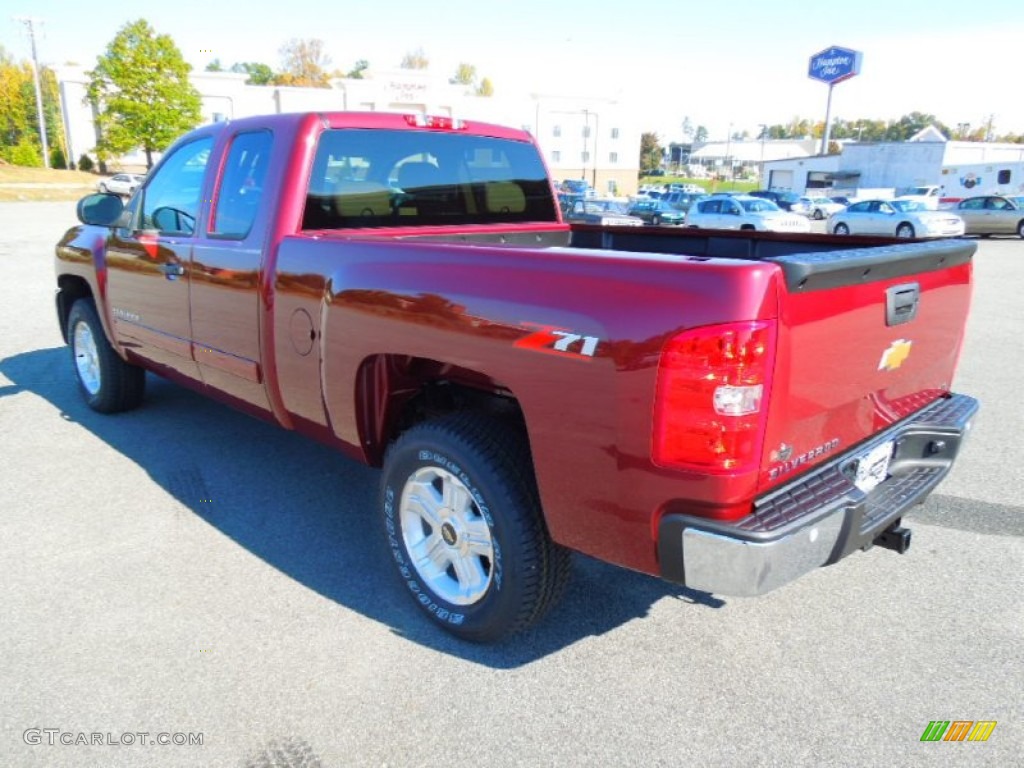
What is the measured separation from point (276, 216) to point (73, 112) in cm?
7659

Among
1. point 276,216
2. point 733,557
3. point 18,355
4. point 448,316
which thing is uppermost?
point 276,216

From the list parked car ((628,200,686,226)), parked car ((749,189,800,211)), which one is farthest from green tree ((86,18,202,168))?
parked car ((749,189,800,211))

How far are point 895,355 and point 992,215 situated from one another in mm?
28461

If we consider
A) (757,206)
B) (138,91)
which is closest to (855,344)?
(757,206)

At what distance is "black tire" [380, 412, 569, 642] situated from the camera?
2.59m

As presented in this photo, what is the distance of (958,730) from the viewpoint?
245 cm

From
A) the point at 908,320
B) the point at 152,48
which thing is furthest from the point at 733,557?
the point at 152,48

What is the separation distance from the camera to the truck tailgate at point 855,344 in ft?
6.97

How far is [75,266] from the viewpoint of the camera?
5395 mm

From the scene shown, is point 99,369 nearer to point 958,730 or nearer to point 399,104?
point 958,730

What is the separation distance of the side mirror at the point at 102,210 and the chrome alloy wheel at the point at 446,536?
3021mm

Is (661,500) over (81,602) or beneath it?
over

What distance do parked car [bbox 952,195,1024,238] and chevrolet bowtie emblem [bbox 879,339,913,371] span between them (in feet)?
92.6

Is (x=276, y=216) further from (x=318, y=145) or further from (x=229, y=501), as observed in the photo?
(x=229, y=501)
